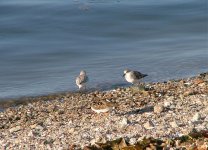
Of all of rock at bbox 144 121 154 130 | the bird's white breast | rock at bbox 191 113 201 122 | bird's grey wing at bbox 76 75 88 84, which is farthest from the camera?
the bird's white breast

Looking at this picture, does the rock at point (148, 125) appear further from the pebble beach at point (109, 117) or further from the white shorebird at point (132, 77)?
the white shorebird at point (132, 77)

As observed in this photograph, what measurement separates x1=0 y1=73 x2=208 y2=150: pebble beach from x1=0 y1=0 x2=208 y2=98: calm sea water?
1.74 meters

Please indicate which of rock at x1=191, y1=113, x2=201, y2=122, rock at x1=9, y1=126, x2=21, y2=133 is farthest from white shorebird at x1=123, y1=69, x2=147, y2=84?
rock at x1=191, y1=113, x2=201, y2=122

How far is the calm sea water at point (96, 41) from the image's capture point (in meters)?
17.7

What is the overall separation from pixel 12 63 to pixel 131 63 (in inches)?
131

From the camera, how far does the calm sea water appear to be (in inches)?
697

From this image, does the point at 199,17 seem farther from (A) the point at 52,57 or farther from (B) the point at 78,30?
(A) the point at 52,57

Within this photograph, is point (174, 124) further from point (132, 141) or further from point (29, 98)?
point (29, 98)

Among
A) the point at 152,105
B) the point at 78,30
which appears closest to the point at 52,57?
the point at 78,30

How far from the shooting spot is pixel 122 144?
9.18m

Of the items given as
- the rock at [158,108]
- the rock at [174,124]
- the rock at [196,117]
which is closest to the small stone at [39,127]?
the rock at [158,108]

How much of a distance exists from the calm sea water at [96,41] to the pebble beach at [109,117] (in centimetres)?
174

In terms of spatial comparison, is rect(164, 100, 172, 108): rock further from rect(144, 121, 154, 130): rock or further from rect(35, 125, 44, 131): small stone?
rect(35, 125, 44, 131): small stone

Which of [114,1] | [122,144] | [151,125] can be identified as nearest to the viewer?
[122,144]
